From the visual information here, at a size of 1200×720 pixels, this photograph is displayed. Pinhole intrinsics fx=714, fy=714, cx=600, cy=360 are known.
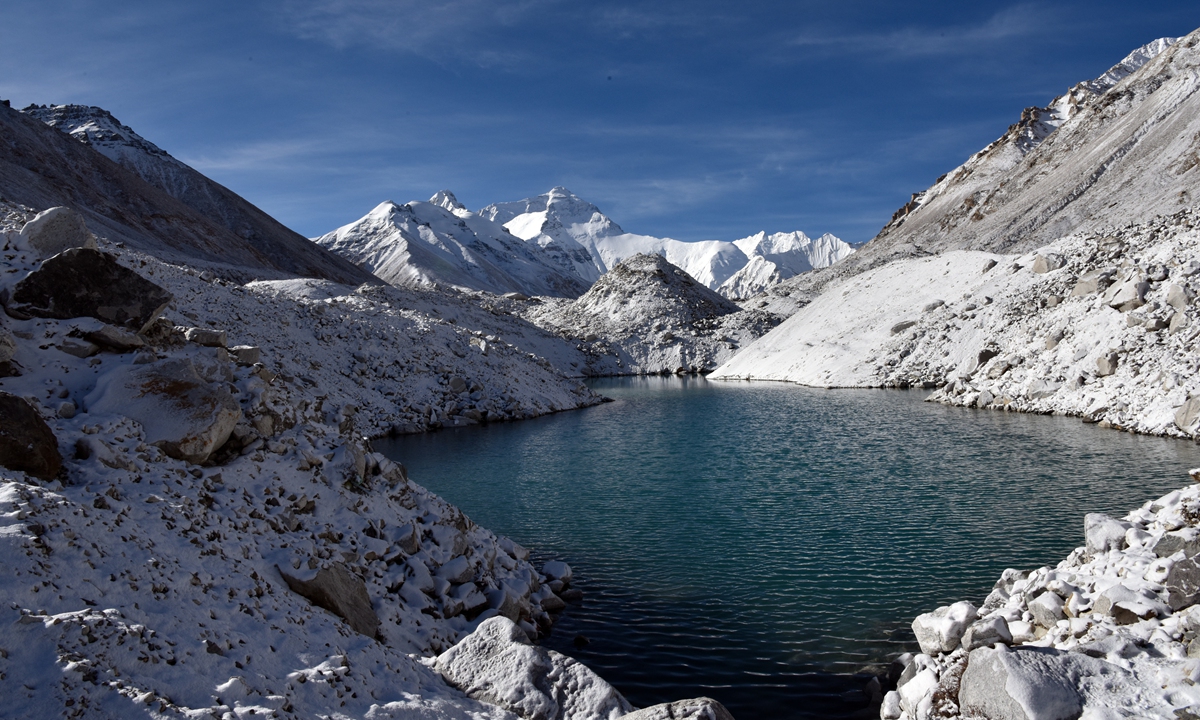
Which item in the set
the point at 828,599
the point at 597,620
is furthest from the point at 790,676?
the point at 597,620

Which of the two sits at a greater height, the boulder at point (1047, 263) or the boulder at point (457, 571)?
the boulder at point (1047, 263)

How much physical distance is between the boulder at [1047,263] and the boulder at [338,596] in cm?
5134

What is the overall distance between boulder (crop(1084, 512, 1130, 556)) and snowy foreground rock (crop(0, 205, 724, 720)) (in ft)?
24.5


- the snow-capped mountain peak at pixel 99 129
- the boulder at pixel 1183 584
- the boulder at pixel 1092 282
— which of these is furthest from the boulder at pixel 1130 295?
the snow-capped mountain peak at pixel 99 129

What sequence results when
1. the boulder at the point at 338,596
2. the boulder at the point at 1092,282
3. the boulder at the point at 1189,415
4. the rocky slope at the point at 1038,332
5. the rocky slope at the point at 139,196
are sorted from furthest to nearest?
the rocky slope at the point at 139,196
the boulder at the point at 1092,282
the rocky slope at the point at 1038,332
the boulder at the point at 1189,415
the boulder at the point at 338,596

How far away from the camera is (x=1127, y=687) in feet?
26.7

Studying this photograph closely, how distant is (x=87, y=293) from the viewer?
14562 mm

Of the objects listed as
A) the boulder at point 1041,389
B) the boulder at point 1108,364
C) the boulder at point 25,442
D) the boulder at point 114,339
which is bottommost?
the boulder at point 25,442

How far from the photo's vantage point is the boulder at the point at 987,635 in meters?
9.67

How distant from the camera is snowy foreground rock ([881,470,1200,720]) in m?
8.07

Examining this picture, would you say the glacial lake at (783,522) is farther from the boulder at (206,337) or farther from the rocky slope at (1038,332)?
the boulder at (206,337)

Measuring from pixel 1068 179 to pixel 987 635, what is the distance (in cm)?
12193

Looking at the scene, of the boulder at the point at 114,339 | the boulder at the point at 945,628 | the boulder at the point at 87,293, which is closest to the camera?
the boulder at the point at 945,628

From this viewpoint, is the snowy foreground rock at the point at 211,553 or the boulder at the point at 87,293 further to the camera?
the boulder at the point at 87,293
